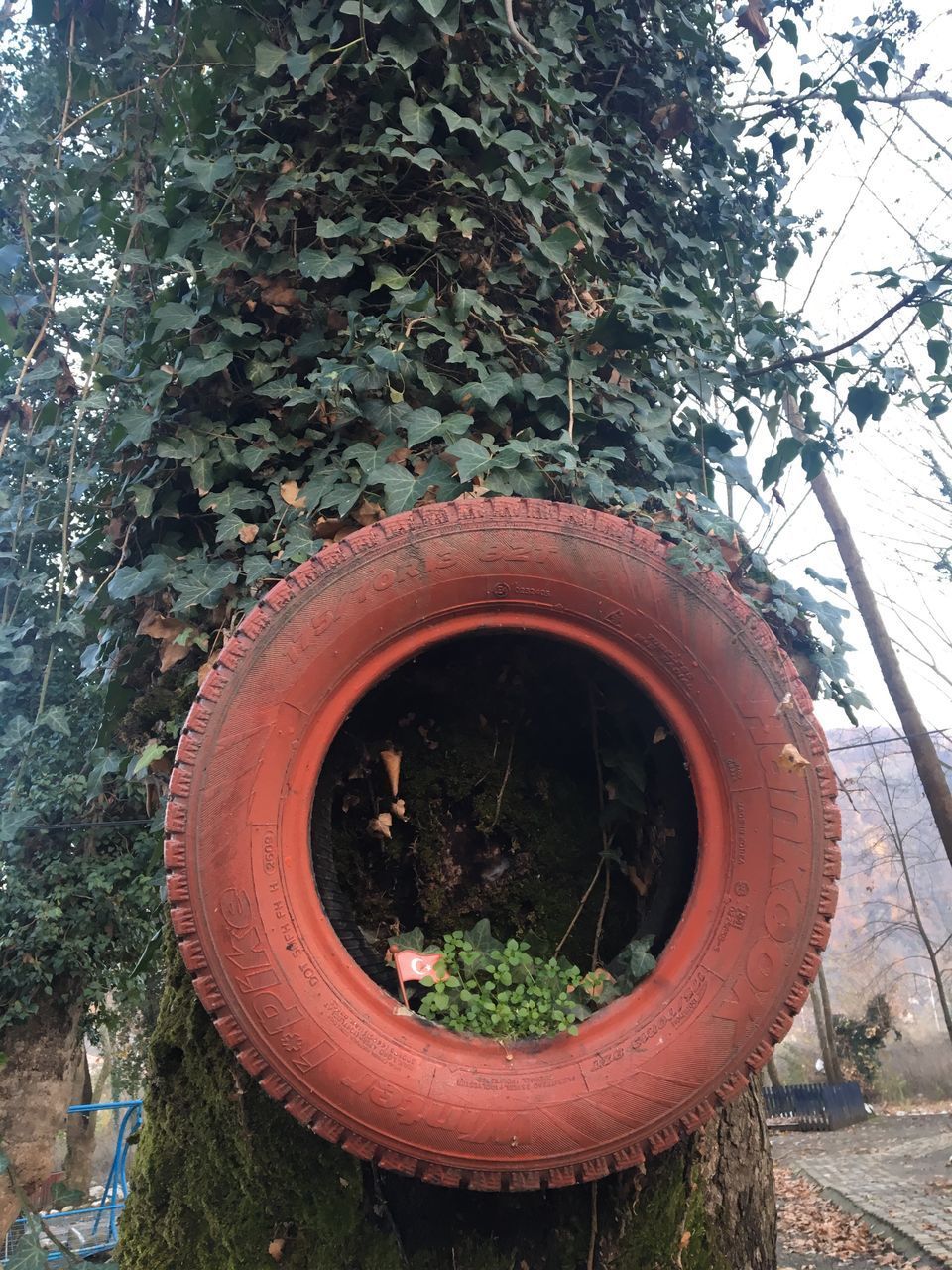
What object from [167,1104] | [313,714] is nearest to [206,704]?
[313,714]

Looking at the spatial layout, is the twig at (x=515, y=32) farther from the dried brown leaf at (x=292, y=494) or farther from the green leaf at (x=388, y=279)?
the dried brown leaf at (x=292, y=494)

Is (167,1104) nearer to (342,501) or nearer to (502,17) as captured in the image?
(342,501)

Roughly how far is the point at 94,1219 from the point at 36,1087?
2.40 meters

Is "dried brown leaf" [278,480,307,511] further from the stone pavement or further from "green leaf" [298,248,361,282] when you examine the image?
the stone pavement

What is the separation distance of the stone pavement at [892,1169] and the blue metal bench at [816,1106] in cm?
20

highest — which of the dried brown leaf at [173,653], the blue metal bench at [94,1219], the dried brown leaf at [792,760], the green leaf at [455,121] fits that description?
the green leaf at [455,121]

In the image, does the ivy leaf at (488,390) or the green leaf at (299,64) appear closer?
the ivy leaf at (488,390)

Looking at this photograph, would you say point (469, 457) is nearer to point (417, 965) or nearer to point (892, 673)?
point (417, 965)

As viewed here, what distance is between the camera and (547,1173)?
1038 millimetres

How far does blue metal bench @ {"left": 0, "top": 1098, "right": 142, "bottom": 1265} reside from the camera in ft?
5.48

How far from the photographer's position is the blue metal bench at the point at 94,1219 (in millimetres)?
1669

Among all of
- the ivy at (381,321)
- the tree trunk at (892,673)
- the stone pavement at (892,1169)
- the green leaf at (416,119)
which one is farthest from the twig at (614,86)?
the stone pavement at (892,1169)

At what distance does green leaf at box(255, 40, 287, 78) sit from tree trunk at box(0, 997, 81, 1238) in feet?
20.7

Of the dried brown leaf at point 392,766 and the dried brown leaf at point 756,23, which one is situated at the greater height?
the dried brown leaf at point 756,23
